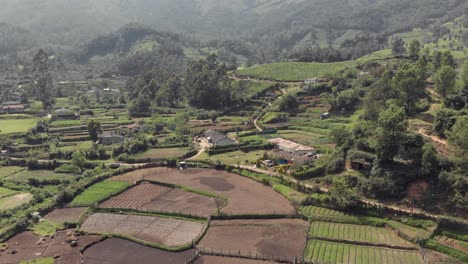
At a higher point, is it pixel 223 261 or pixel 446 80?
pixel 446 80

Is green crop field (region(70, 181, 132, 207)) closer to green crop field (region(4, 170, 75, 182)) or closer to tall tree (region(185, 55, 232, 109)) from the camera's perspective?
green crop field (region(4, 170, 75, 182))

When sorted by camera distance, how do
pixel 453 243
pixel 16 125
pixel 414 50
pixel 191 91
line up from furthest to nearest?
pixel 191 91, pixel 414 50, pixel 16 125, pixel 453 243

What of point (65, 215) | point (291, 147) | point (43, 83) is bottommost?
point (65, 215)

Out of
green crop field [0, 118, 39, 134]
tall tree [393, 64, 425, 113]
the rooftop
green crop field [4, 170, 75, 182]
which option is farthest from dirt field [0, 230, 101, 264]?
green crop field [0, 118, 39, 134]

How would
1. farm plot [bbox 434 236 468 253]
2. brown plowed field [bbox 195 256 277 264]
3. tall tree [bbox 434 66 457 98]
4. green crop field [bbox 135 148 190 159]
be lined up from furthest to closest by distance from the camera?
green crop field [bbox 135 148 190 159]
tall tree [bbox 434 66 457 98]
farm plot [bbox 434 236 468 253]
brown plowed field [bbox 195 256 277 264]

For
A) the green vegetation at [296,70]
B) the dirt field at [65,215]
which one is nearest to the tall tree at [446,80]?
the green vegetation at [296,70]

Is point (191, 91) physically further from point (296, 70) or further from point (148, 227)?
point (148, 227)

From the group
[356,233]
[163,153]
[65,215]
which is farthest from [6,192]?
[356,233]
